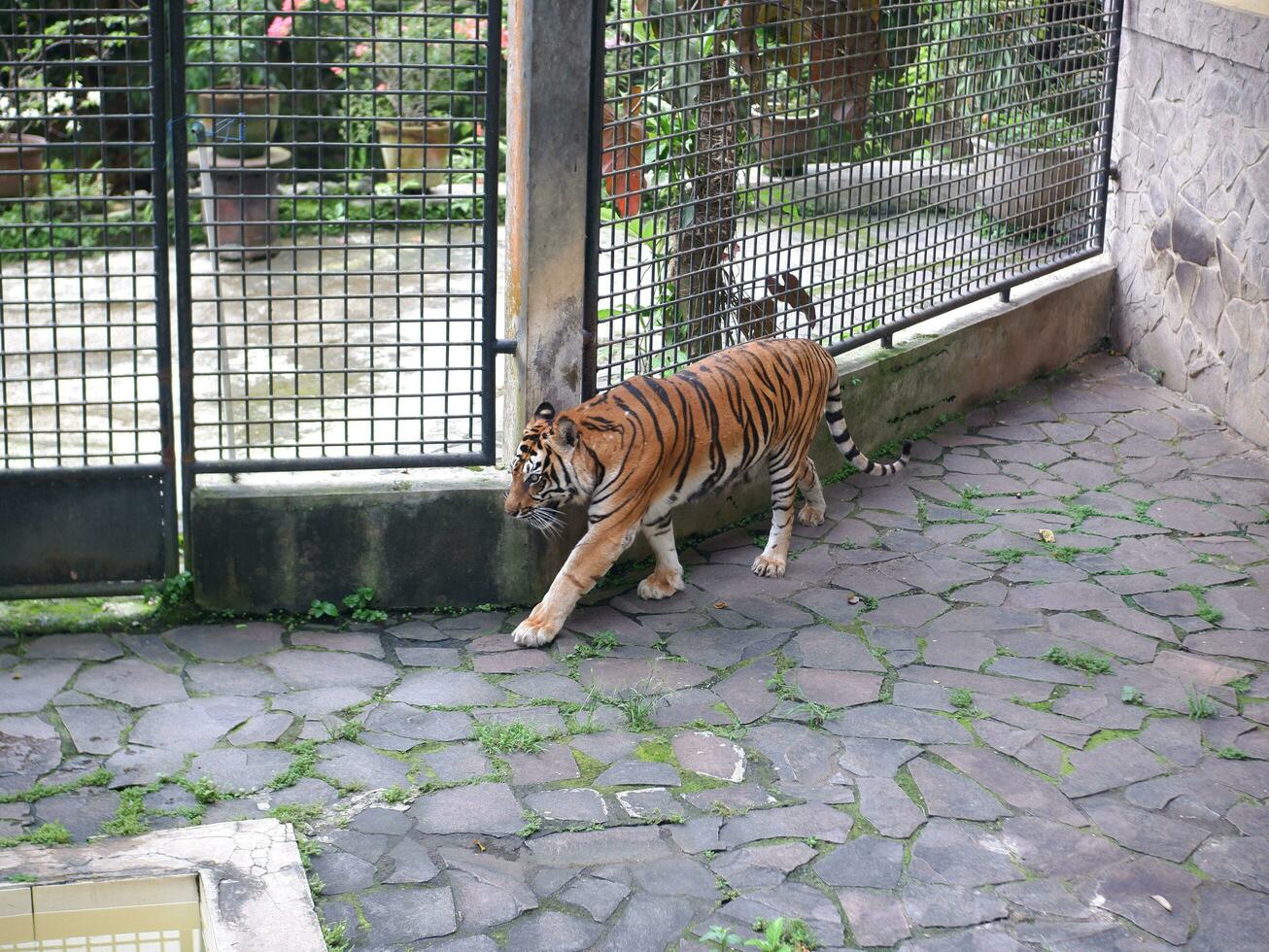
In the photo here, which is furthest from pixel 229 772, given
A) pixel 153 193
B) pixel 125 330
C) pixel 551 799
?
pixel 125 330

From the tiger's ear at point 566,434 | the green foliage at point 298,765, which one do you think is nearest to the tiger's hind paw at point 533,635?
the tiger's ear at point 566,434

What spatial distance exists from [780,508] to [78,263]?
219 inches

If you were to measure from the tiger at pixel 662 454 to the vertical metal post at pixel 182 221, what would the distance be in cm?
133

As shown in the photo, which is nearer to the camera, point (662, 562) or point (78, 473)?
point (78, 473)

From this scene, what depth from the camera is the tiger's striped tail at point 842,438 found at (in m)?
7.42

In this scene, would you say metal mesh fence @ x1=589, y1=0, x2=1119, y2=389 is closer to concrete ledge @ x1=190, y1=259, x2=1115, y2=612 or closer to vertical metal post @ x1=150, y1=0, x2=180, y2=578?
concrete ledge @ x1=190, y1=259, x2=1115, y2=612

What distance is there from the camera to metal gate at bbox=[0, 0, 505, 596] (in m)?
5.89

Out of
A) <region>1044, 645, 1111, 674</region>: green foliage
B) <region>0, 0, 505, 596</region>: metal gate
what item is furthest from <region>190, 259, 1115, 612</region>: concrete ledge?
<region>1044, 645, 1111, 674</region>: green foliage

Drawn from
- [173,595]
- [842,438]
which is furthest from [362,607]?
[842,438]

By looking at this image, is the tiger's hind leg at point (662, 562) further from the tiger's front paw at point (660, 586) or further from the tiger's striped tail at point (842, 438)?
the tiger's striped tail at point (842, 438)

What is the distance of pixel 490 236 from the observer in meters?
6.40

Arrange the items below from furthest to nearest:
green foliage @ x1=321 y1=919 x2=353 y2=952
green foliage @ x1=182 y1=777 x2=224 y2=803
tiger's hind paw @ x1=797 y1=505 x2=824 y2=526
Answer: tiger's hind paw @ x1=797 y1=505 x2=824 y2=526 → green foliage @ x1=182 y1=777 x2=224 y2=803 → green foliage @ x1=321 y1=919 x2=353 y2=952

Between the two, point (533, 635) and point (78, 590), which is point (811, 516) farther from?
point (78, 590)

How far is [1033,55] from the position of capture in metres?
8.97
